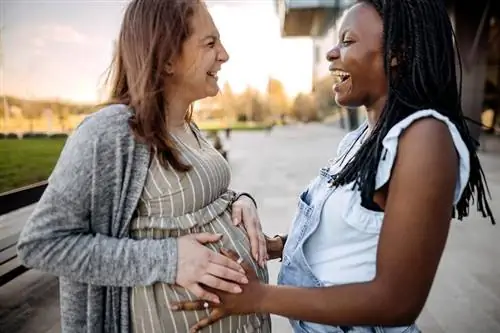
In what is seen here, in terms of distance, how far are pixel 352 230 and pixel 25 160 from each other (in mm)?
5013

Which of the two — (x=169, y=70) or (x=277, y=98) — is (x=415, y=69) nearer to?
(x=169, y=70)

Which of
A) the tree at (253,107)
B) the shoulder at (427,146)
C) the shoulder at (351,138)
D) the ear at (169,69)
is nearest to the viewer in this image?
the shoulder at (427,146)

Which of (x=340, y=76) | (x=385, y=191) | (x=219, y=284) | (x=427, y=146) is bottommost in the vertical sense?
(x=219, y=284)

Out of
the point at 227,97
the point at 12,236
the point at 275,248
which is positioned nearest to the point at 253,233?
the point at 275,248

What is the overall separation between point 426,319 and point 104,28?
6184 mm

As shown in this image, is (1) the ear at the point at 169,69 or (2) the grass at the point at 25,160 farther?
(2) the grass at the point at 25,160

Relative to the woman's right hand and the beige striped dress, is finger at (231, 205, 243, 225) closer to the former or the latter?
the beige striped dress

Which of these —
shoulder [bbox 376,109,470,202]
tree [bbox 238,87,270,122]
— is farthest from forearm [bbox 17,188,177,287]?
tree [bbox 238,87,270,122]

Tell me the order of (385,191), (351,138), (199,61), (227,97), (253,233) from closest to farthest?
(385,191)
(199,61)
(253,233)
(351,138)
(227,97)

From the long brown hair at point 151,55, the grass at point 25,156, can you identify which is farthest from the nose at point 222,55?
the grass at point 25,156

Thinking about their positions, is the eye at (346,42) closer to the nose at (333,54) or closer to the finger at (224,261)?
the nose at (333,54)

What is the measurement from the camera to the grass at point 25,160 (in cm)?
488

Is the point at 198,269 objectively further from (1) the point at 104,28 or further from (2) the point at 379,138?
(1) the point at 104,28

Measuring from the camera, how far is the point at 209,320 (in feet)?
4.00
